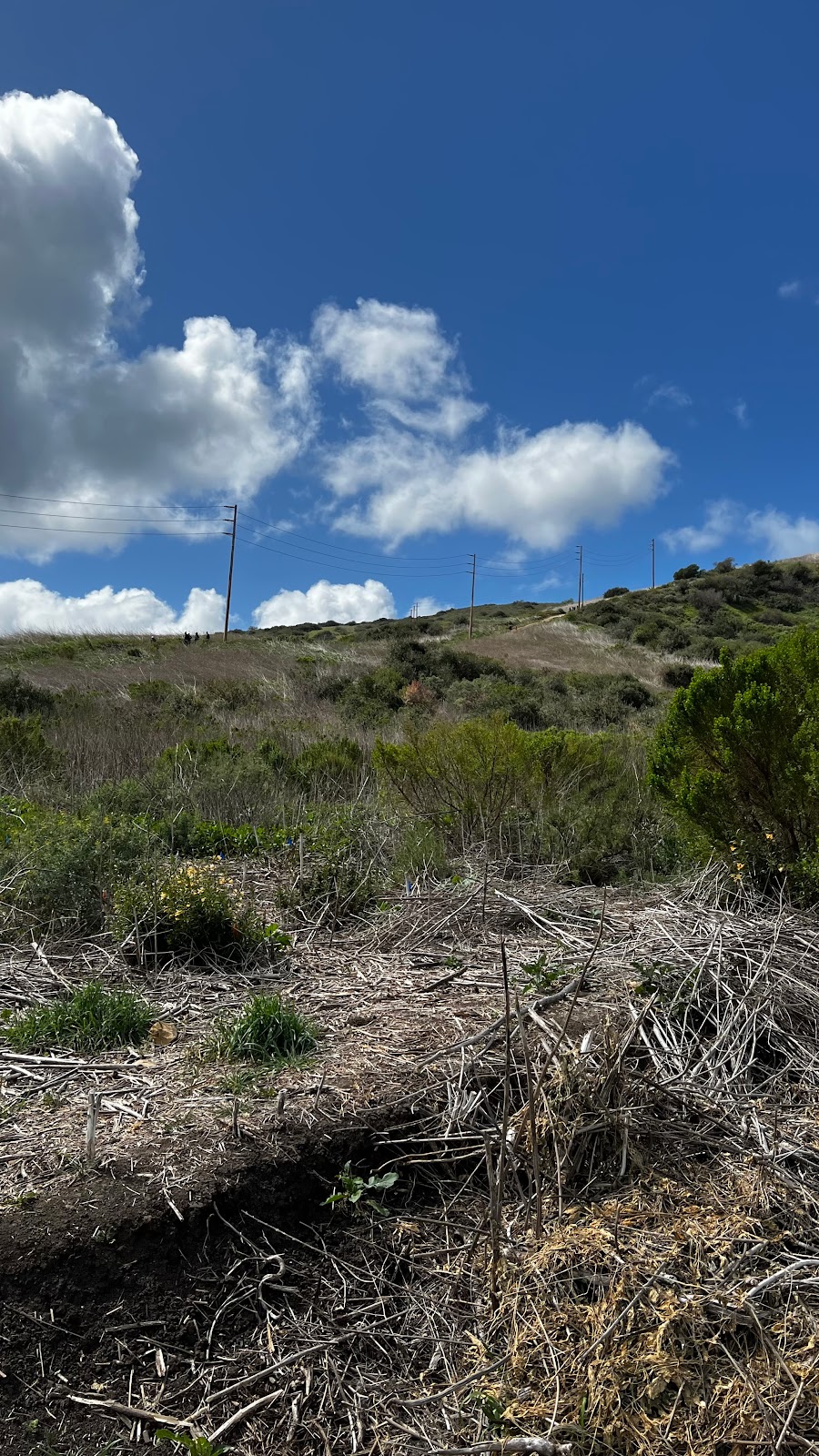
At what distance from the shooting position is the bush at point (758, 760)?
4.40 metres

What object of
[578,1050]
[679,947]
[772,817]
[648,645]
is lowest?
[578,1050]

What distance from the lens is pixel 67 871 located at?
14.9 ft

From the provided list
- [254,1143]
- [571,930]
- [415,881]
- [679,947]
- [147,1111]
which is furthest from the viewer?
[415,881]

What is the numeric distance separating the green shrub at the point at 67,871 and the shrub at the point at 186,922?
0.28m

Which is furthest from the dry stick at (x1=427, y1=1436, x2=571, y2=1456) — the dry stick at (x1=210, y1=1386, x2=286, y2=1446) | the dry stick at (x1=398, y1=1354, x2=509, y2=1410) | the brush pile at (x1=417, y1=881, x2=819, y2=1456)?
the dry stick at (x1=210, y1=1386, x2=286, y2=1446)

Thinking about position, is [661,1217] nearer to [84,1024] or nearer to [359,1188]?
[359,1188]

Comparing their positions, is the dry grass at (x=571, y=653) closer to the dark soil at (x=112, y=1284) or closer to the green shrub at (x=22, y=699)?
the green shrub at (x=22, y=699)

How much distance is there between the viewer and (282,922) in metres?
4.73

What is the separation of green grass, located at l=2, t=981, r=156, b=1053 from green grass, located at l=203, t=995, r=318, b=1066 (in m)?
0.35

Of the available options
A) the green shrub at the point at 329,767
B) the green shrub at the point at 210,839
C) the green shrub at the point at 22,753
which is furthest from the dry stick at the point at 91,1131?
the green shrub at the point at 22,753

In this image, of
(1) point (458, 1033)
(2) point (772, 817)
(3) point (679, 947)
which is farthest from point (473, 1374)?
(2) point (772, 817)

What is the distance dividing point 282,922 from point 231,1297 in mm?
2547

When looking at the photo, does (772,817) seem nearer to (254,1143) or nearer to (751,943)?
(751,943)

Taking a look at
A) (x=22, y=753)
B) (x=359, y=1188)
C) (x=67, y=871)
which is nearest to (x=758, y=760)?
(x=359, y=1188)
